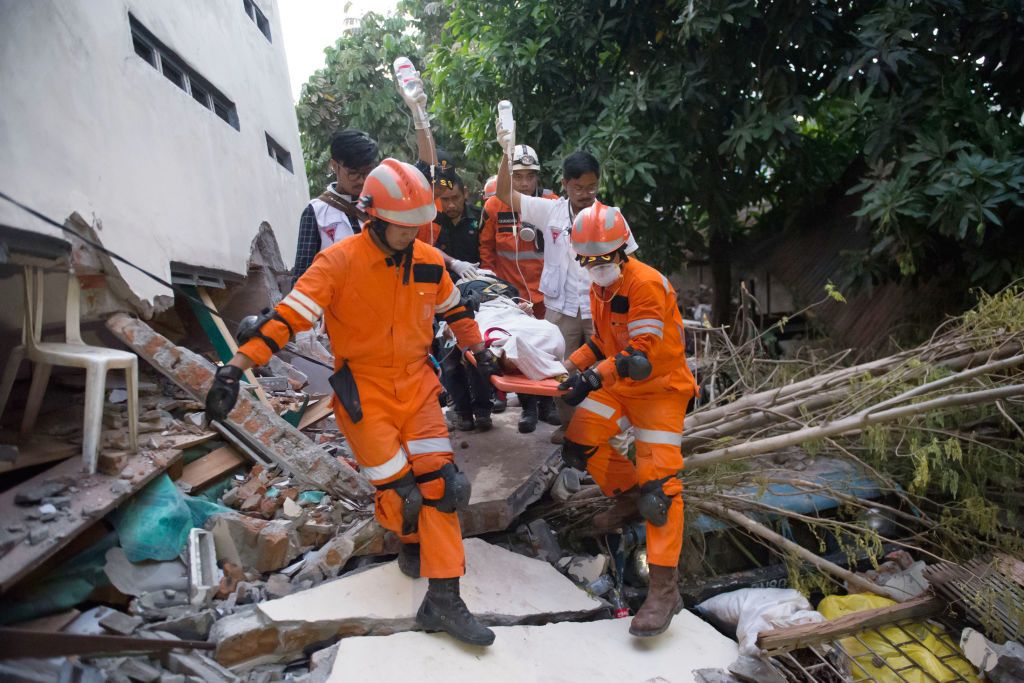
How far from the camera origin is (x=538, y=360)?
364 centimetres

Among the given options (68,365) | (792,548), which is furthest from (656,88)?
(68,365)

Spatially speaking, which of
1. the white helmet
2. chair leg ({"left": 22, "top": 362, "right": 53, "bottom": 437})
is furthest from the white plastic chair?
the white helmet

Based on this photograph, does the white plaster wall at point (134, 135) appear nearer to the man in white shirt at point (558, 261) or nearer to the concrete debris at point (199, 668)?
the concrete debris at point (199, 668)

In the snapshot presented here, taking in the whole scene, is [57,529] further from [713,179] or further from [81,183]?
[713,179]

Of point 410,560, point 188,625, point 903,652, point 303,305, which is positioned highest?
point 303,305

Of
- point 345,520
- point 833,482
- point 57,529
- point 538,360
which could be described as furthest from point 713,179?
point 57,529

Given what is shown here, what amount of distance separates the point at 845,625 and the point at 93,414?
3.57 m

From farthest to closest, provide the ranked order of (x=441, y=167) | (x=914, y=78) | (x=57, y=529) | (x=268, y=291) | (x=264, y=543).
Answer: (x=268, y=291), (x=914, y=78), (x=441, y=167), (x=264, y=543), (x=57, y=529)

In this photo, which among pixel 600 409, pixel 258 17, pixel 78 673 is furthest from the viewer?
pixel 258 17

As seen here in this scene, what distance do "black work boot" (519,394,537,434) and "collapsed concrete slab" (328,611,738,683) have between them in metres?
1.39

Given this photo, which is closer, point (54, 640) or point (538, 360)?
point (54, 640)

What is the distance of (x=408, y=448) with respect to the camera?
2945mm

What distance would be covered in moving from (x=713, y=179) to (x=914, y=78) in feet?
6.96

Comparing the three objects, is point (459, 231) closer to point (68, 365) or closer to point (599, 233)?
point (599, 233)
